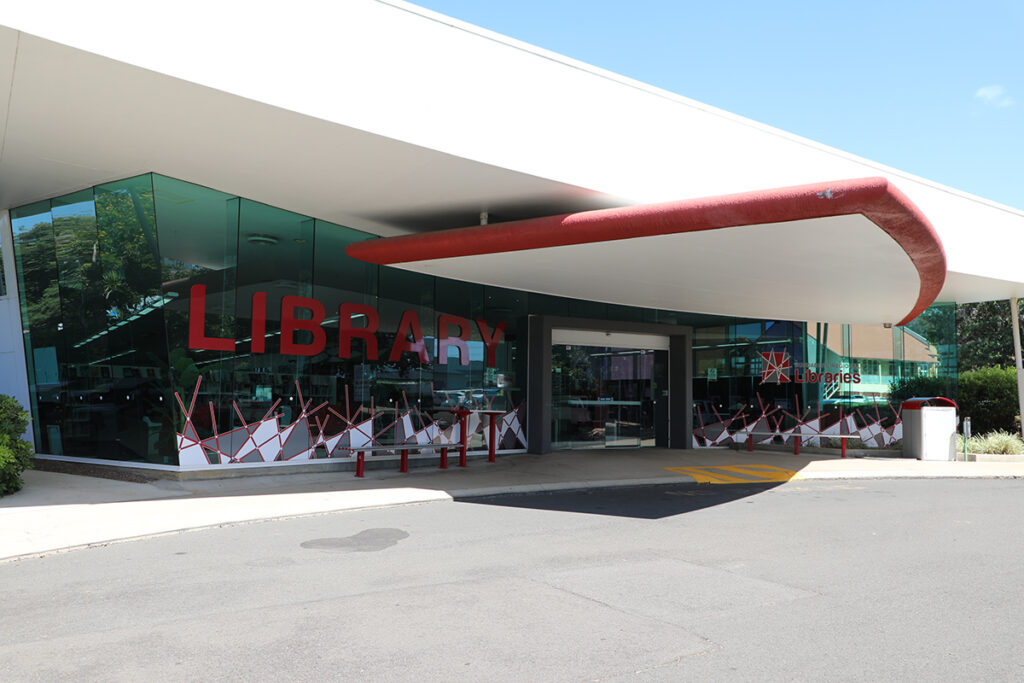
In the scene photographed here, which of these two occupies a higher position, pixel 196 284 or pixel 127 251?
pixel 127 251

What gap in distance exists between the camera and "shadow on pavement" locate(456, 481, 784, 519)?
406 inches

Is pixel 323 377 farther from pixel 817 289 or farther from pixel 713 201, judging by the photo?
pixel 817 289

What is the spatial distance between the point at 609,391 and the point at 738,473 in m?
5.17

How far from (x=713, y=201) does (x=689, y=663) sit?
6.07 m

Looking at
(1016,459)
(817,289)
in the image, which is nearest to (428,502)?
(817,289)

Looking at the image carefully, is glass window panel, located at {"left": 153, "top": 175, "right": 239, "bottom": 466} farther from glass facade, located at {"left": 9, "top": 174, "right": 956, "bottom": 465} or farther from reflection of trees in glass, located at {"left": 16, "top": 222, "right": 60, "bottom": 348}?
reflection of trees in glass, located at {"left": 16, "top": 222, "right": 60, "bottom": 348}

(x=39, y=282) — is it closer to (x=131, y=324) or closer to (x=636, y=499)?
(x=131, y=324)

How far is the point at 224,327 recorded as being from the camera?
12625 millimetres

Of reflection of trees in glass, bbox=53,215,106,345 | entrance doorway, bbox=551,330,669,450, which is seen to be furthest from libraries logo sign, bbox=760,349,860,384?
reflection of trees in glass, bbox=53,215,106,345

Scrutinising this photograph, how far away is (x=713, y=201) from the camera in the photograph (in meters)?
9.16

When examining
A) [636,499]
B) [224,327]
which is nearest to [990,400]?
[636,499]

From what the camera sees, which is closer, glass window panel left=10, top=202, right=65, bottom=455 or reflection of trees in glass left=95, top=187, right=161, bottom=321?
reflection of trees in glass left=95, top=187, right=161, bottom=321

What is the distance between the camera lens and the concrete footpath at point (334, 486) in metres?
8.55

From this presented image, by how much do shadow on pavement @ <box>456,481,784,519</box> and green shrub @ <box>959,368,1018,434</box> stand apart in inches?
545
